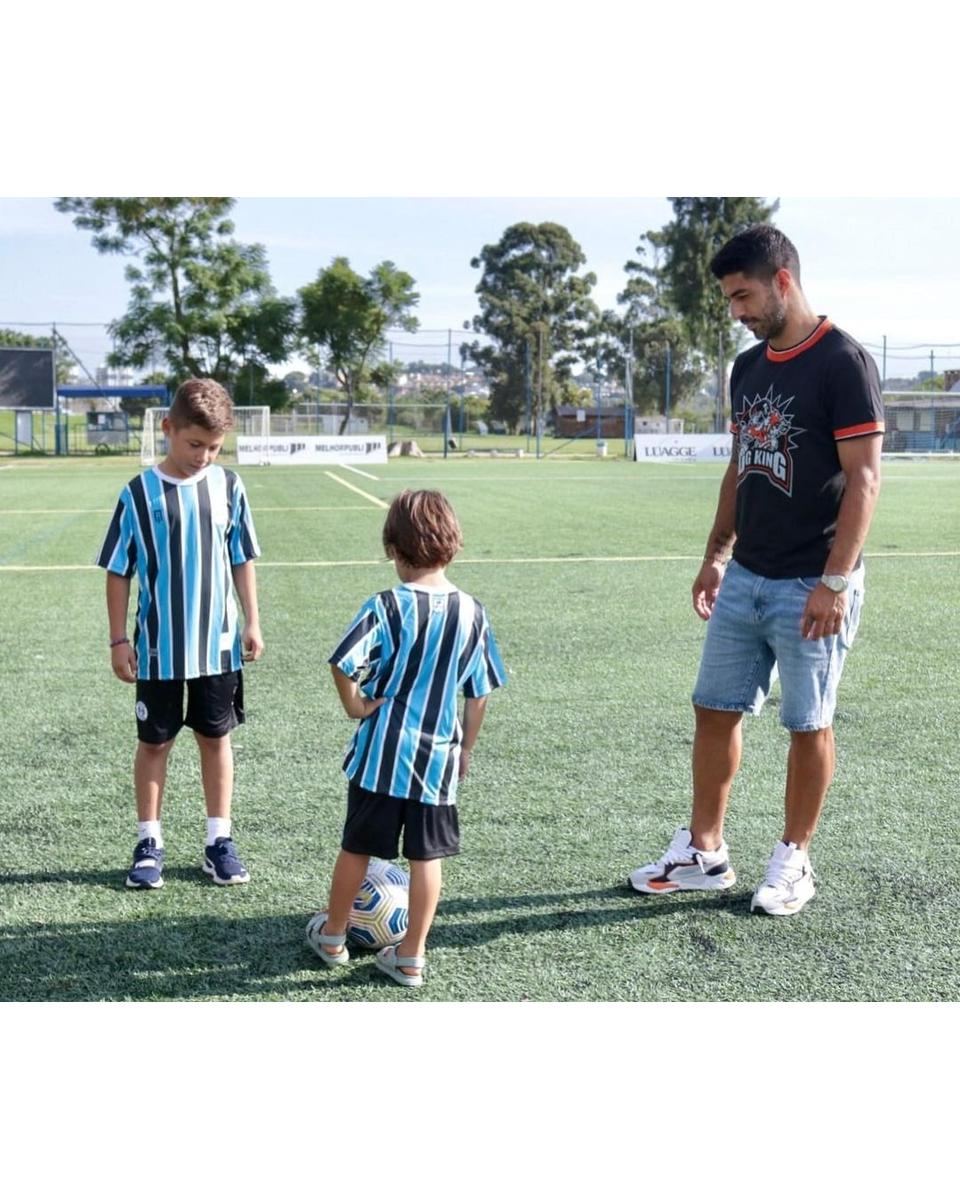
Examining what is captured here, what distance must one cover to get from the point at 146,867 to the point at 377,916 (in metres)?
0.85

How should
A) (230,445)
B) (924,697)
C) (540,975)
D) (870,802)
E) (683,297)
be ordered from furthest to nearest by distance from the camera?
(683,297) < (230,445) < (924,697) < (870,802) < (540,975)

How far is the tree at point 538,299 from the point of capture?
2256 inches

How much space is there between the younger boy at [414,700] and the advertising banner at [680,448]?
32937mm

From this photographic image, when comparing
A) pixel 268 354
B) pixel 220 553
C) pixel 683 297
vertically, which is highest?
pixel 683 297

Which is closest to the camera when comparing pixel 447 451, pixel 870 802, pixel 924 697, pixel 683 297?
pixel 870 802

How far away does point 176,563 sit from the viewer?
3691 millimetres

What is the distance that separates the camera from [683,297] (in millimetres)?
53656

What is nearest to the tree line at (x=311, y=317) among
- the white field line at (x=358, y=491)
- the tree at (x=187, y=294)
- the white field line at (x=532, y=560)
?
the tree at (x=187, y=294)

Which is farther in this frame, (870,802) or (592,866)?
(870,802)

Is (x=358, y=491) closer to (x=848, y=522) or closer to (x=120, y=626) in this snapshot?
(x=120, y=626)

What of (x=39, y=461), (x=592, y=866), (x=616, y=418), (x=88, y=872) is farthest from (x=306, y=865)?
(x=616, y=418)

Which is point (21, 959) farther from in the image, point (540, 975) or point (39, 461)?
point (39, 461)

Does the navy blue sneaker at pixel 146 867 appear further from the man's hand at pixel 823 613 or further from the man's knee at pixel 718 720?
the man's hand at pixel 823 613

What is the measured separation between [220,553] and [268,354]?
146ft
